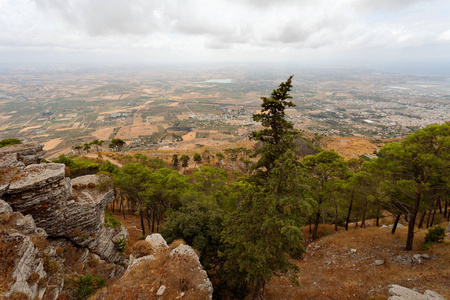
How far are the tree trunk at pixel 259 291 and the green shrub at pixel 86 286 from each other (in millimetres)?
9247

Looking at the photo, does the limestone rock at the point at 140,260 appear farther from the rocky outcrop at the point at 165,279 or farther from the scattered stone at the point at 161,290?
the scattered stone at the point at 161,290

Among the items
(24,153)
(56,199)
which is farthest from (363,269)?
(24,153)

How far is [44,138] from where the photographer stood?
346 feet

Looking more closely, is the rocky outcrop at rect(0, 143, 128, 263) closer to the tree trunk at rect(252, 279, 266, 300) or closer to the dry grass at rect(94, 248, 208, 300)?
the dry grass at rect(94, 248, 208, 300)

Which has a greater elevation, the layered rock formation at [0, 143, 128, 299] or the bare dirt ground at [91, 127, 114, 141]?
the layered rock formation at [0, 143, 128, 299]

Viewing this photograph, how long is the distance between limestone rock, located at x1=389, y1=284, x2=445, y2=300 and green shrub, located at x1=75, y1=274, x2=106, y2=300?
15.3m

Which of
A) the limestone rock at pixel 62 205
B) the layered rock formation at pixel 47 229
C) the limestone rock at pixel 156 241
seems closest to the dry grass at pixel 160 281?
the limestone rock at pixel 156 241

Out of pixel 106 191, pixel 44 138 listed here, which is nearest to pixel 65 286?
pixel 106 191

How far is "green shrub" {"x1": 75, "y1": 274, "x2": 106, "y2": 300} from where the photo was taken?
10.2m

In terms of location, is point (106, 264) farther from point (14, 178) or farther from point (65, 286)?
point (14, 178)

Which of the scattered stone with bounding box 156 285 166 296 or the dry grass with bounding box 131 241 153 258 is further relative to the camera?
the dry grass with bounding box 131 241 153 258

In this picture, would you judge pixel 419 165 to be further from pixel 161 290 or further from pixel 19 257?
pixel 19 257

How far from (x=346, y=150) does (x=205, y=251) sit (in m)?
71.8

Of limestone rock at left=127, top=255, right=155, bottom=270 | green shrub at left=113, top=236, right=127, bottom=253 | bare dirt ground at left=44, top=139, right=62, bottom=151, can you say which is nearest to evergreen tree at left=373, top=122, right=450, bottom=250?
limestone rock at left=127, top=255, right=155, bottom=270
